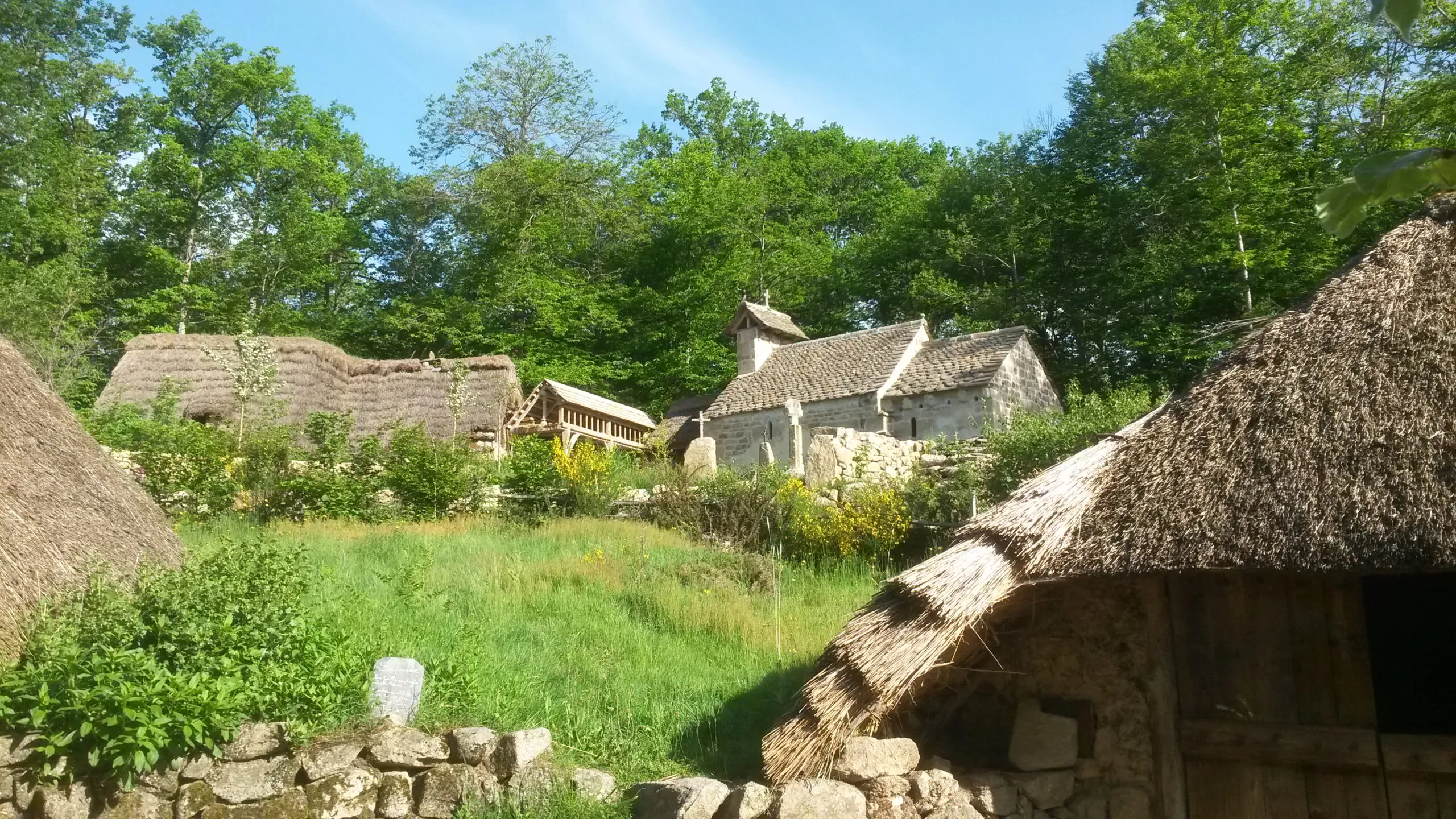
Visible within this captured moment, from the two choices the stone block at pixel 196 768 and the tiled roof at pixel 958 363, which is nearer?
the stone block at pixel 196 768

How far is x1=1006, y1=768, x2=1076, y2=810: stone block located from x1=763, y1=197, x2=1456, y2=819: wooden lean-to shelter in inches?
5.3

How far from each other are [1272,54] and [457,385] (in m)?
21.6

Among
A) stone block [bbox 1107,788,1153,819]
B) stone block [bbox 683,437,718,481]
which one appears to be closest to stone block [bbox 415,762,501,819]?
stone block [bbox 1107,788,1153,819]

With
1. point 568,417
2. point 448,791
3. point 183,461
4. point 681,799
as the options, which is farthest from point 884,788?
point 568,417

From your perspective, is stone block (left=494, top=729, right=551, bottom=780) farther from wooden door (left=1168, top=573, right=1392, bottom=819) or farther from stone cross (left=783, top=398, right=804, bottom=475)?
stone cross (left=783, top=398, right=804, bottom=475)

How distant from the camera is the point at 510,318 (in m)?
32.2

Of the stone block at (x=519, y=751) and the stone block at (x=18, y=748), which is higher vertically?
the stone block at (x=18, y=748)

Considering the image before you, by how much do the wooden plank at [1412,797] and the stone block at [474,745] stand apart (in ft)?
18.4

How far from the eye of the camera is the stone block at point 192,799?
6977 mm

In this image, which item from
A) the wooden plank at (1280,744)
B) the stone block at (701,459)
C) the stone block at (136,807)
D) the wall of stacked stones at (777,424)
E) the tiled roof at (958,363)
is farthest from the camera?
the wall of stacked stones at (777,424)

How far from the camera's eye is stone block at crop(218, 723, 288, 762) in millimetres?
7195

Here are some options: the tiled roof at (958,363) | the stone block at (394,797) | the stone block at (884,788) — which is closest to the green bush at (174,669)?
the stone block at (394,797)

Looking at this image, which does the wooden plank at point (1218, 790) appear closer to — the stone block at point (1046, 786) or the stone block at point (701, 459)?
the stone block at point (1046, 786)

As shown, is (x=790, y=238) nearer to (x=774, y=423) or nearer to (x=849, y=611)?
(x=774, y=423)
